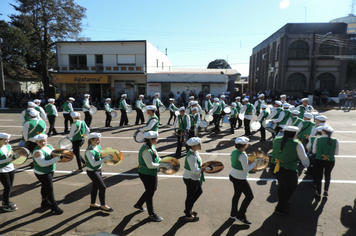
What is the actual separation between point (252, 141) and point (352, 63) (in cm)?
2791

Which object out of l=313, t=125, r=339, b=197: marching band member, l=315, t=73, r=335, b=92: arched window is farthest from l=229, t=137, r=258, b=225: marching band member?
l=315, t=73, r=335, b=92: arched window

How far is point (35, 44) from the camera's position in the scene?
2725 centimetres

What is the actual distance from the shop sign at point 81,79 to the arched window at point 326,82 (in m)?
26.8

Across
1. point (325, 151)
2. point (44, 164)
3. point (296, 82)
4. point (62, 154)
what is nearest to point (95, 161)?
point (62, 154)

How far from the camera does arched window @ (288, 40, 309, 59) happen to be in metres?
28.6

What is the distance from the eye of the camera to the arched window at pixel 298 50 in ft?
94.0

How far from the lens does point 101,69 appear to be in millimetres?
29375

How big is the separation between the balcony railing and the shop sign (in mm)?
852

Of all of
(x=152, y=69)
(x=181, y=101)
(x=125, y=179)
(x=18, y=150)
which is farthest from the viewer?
(x=152, y=69)

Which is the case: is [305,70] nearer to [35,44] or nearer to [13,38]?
[35,44]

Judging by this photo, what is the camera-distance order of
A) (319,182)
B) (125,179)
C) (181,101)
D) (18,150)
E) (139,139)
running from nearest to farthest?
(18,150) → (319,182) → (125,179) → (139,139) → (181,101)

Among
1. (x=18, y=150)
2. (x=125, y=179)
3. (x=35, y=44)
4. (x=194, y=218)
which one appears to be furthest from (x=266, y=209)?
(x=35, y=44)

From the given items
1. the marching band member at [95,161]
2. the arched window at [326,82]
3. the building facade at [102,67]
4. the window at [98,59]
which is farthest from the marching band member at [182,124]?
the arched window at [326,82]

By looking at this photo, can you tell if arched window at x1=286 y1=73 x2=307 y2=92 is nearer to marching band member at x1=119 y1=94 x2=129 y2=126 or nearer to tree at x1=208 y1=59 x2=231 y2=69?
marching band member at x1=119 y1=94 x2=129 y2=126
